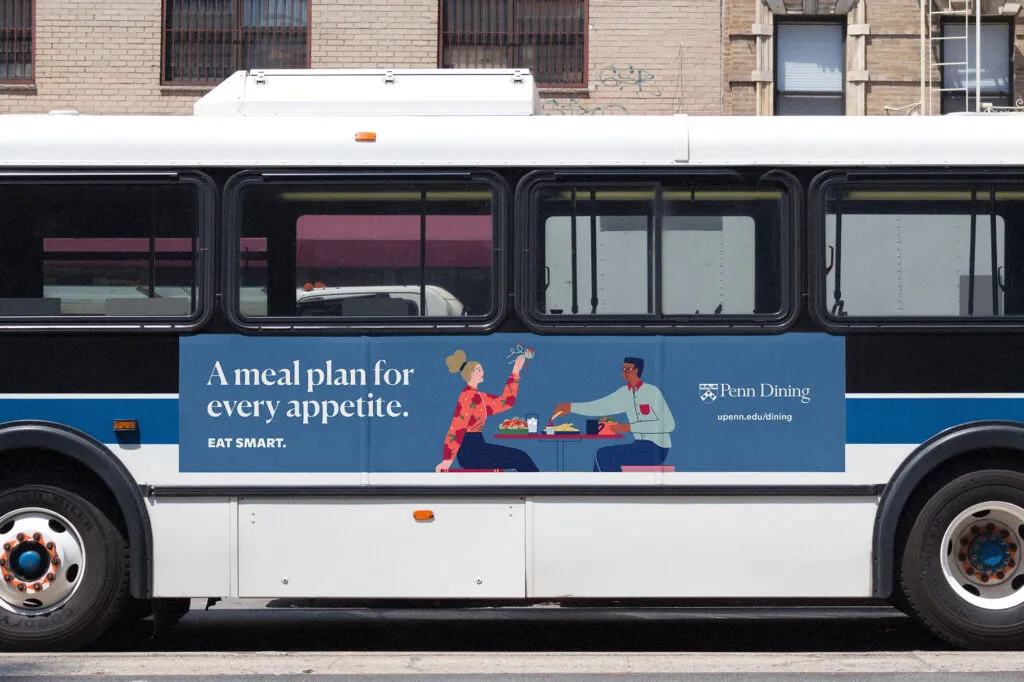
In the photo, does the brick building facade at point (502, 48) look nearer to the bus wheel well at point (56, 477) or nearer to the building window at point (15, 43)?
the building window at point (15, 43)

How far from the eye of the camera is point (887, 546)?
765 centimetres

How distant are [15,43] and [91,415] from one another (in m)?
11.6

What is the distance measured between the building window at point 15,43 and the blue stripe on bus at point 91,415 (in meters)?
11.2

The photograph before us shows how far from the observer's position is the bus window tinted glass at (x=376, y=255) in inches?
306

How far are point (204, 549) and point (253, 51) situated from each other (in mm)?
11328

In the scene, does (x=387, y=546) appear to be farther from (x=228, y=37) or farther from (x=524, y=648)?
(x=228, y=37)

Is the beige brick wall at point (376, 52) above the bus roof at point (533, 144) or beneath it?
above

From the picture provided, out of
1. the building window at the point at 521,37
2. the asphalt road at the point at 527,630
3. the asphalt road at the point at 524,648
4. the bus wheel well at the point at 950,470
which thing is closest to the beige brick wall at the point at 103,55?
the building window at the point at 521,37

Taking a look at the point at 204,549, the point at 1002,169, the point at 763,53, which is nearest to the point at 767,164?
the point at 1002,169

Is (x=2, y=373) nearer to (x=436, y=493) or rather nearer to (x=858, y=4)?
(x=436, y=493)

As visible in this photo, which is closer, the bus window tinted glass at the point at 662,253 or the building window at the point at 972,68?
the bus window tinted glass at the point at 662,253

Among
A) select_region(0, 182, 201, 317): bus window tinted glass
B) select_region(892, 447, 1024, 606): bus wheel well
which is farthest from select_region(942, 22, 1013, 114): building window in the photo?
select_region(0, 182, 201, 317): bus window tinted glass

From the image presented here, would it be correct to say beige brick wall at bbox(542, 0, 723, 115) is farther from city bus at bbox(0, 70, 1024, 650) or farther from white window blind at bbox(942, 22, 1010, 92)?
city bus at bbox(0, 70, 1024, 650)

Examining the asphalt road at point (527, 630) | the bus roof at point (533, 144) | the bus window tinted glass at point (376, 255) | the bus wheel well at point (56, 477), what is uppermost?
the bus roof at point (533, 144)
